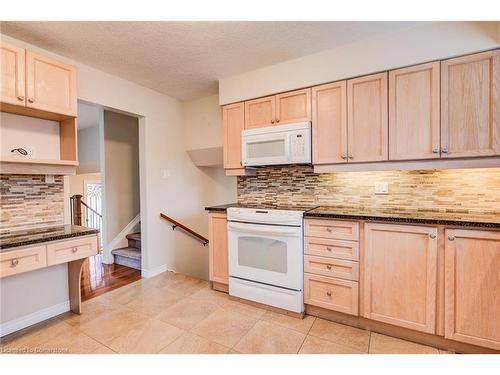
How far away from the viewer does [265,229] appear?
7.59 feet

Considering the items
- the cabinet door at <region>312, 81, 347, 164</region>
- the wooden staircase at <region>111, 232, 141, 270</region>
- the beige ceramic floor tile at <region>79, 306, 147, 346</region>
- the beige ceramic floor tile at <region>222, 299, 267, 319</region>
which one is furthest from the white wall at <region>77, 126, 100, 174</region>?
the cabinet door at <region>312, 81, 347, 164</region>

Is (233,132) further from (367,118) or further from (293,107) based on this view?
(367,118)

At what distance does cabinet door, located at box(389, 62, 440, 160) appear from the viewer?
6.31 feet

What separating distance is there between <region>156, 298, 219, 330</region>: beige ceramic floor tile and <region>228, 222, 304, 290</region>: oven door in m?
0.40

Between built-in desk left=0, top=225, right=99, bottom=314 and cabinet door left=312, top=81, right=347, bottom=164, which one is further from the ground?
cabinet door left=312, top=81, right=347, bottom=164

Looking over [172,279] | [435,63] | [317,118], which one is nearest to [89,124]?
[172,279]

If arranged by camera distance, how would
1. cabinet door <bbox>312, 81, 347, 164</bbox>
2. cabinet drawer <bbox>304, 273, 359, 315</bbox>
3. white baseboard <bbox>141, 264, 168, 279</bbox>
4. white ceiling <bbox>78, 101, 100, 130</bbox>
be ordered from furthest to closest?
white ceiling <bbox>78, 101, 100, 130</bbox>, white baseboard <bbox>141, 264, 168, 279</bbox>, cabinet door <bbox>312, 81, 347, 164</bbox>, cabinet drawer <bbox>304, 273, 359, 315</bbox>

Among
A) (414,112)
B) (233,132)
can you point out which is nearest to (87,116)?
(233,132)

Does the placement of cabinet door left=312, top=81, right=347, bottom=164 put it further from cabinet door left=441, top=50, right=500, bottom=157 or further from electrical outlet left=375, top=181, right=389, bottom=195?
cabinet door left=441, top=50, right=500, bottom=157

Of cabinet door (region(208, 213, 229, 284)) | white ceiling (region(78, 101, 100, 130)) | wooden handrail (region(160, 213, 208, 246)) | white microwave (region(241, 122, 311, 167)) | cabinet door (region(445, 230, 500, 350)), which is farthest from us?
white ceiling (region(78, 101, 100, 130))

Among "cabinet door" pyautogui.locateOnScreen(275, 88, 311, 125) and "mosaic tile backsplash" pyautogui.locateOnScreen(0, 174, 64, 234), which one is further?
"cabinet door" pyautogui.locateOnScreen(275, 88, 311, 125)

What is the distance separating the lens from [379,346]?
5.94 feet

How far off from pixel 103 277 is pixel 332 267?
2832 millimetres

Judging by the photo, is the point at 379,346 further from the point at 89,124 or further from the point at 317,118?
the point at 89,124
